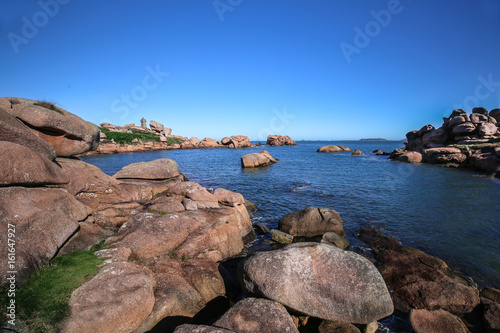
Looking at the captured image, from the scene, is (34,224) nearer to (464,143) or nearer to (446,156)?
(446,156)

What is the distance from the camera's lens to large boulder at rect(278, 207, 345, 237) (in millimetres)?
13312

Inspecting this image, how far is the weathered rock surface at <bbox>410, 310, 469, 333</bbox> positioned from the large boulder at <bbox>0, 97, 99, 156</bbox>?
18124 mm

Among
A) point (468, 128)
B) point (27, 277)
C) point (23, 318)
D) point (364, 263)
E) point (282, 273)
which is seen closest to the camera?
point (23, 318)

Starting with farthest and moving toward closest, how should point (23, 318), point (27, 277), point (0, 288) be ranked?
1. point (27, 277)
2. point (0, 288)
3. point (23, 318)

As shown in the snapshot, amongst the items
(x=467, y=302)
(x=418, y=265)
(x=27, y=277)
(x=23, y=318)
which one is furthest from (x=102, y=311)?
(x=418, y=265)

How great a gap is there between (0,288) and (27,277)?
60 centimetres

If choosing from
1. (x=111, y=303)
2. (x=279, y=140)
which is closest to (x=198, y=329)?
(x=111, y=303)

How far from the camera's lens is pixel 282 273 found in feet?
21.6

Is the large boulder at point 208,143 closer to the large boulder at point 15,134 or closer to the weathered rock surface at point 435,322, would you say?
the large boulder at point 15,134

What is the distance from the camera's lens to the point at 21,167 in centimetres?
774

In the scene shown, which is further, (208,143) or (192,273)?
(208,143)

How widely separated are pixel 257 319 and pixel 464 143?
2376 inches

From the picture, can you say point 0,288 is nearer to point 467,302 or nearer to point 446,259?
point 467,302

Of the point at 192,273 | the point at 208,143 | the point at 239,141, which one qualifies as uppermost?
the point at 239,141
